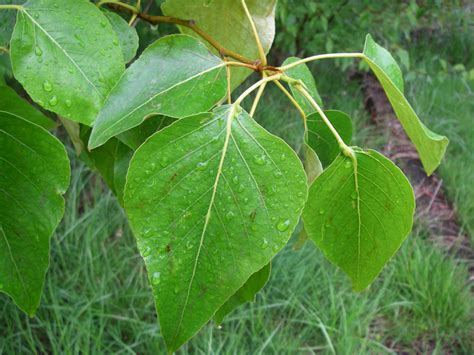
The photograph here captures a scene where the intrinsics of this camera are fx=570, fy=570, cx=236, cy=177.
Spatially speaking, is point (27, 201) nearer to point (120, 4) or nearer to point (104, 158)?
point (104, 158)

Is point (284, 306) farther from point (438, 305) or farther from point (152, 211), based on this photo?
point (152, 211)

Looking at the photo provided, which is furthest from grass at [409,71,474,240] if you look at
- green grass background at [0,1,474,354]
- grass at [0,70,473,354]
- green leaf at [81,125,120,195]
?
green leaf at [81,125,120,195]

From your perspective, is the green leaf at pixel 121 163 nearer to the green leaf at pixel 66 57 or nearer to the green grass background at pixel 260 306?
the green leaf at pixel 66 57

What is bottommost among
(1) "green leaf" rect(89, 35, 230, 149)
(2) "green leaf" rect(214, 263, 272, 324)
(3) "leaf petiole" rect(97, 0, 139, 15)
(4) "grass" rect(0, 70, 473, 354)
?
(4) "grass" rect(0, 70, 473, 354)

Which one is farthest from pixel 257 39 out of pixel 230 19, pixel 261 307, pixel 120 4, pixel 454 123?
pixel 454 123

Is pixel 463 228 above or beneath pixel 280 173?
beneath

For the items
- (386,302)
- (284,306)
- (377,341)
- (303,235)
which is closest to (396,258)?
(386,302)

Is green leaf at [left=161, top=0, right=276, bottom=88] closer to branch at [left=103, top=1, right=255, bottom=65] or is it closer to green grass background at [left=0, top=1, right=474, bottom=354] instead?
branch at [left=103, top=1, right=255, bottom=65]
